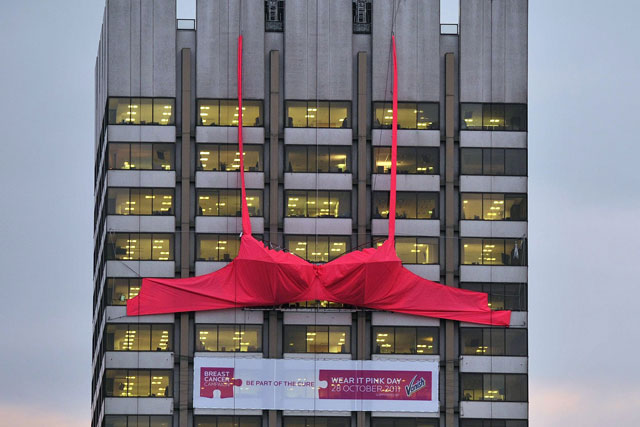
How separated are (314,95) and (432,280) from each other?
63.7ft

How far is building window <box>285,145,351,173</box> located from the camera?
419 feet

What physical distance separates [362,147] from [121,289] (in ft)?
80.7

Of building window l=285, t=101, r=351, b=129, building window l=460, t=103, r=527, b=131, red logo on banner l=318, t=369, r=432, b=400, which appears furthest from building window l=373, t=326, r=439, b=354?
building window l=460, t=103, r=527, b=131

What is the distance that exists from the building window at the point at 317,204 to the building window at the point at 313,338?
9.90m

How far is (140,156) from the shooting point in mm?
127812

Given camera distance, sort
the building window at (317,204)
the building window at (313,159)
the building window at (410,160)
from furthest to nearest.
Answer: the building window at (410,160) → the building window at (313,159) → the building window at (317,204)

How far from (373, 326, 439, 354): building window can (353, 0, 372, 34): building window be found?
26735 millimetres

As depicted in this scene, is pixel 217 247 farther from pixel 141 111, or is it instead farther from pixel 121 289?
pixel 141 111

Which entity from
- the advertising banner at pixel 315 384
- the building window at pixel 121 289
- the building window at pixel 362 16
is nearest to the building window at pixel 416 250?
the advertising banner at pixel 315 384

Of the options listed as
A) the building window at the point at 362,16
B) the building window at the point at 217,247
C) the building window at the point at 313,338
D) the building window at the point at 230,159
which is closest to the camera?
the building window at the point at 313,338

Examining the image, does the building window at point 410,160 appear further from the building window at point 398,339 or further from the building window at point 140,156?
the building window at point 140,156

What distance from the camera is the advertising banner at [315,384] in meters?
125

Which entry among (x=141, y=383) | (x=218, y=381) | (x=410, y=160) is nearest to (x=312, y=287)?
(x=218, y=381)

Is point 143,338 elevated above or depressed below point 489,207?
below
